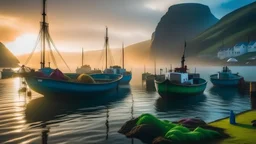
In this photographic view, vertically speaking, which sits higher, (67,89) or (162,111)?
(67,89)

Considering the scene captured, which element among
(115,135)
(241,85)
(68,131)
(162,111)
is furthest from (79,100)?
(241,85)

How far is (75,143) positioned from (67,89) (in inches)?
716

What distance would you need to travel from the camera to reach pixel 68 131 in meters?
17.4

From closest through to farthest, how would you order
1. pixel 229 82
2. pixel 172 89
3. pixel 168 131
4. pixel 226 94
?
pixel 168 131 → pixel 172 89 → pixel 226 94 → pixel 229 82

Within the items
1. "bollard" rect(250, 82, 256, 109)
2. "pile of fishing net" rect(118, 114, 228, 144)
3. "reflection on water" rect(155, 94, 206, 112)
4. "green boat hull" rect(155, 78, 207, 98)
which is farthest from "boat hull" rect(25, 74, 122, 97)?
"bollard" rect(250, 82, 256, 109)

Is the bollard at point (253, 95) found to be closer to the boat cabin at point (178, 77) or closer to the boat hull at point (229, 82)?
the boat cabin at point (178, 77)

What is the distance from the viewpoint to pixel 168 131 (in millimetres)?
14445

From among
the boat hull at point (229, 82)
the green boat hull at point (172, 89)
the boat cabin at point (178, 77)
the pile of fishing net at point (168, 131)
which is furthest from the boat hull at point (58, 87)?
the boat hull at point (229, 82)

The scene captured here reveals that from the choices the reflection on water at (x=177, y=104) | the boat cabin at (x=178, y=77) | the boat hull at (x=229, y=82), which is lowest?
the reflection on water at (x=177, y=104)

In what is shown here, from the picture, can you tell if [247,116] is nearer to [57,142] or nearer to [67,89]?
[57,142]

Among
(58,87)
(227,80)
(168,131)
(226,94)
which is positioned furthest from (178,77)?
(227,80)

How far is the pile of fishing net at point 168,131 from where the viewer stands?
1327 centimetres

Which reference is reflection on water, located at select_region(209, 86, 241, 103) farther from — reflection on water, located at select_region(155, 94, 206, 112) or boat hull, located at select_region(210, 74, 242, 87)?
reflection on water, located at select_region(155, 94, 206, 112)

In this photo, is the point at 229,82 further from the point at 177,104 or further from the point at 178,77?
the point at 177,104
